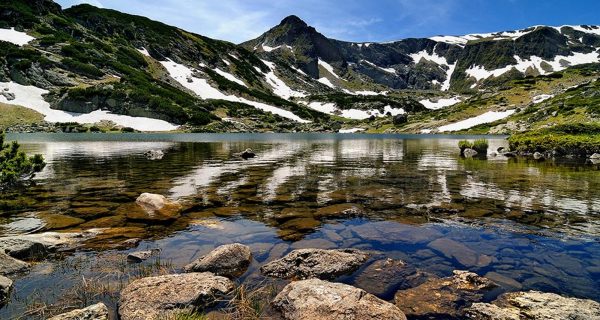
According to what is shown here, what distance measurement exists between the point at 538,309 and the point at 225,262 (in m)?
8.67

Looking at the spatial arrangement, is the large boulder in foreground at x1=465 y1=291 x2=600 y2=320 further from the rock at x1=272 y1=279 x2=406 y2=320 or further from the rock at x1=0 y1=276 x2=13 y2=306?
the rock at x1=0 y1=276 x2=13 y2=306

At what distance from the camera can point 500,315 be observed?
8609mm

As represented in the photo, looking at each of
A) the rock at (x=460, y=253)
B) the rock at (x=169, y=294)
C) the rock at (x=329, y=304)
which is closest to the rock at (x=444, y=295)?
the rock at (x=329, y=304)

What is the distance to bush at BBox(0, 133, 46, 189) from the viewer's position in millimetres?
26691

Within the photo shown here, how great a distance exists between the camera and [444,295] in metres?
9.82

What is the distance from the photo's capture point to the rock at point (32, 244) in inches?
485

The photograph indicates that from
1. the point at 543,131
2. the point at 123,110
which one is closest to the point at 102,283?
the point at 543,131

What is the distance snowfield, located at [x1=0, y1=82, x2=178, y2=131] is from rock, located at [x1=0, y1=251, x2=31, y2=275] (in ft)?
614

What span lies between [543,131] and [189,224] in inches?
2836

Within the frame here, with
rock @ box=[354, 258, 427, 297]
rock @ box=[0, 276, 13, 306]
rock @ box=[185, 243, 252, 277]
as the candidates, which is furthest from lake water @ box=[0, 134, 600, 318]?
rock @ box=[185, 243, 252, 277]

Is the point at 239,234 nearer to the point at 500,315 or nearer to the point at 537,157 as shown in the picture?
the point at 500,315

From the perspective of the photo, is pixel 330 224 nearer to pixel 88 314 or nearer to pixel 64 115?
pixel 88 314

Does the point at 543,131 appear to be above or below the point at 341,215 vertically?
above

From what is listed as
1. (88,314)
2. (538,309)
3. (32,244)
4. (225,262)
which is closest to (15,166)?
(32,244)
